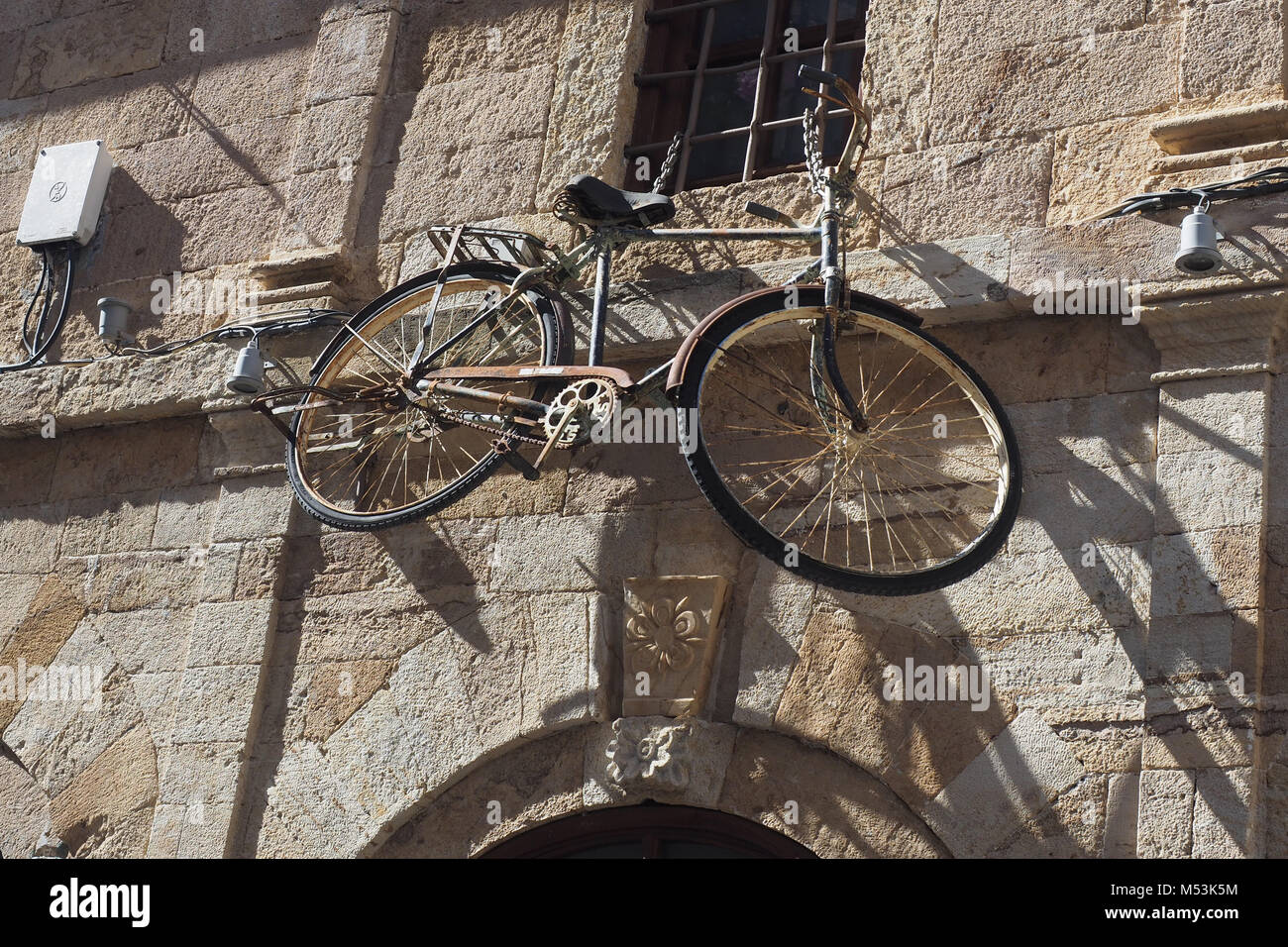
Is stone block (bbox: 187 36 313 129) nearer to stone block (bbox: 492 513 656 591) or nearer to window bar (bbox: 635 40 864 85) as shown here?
window bar (bbox: 635 40 864 85)

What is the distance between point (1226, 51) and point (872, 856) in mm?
2829

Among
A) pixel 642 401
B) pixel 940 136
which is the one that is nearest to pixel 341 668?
pixel 642 401

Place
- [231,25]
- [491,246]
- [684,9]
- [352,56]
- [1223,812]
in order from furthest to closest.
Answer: [231,25] < [352,56] < [684,9] < [491,246] < [1223,812]

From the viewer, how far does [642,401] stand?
5.89m

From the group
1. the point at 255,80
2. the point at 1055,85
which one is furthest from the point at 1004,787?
the point at 255,80

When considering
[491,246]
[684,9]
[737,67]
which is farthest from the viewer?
[684,9]

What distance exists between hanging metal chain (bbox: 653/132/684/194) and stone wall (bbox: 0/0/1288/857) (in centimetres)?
15

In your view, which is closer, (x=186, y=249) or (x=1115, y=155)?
(x=1115, y=155)

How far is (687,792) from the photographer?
5.91 metres

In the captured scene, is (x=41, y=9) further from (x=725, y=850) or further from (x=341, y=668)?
(x=725, y=850)

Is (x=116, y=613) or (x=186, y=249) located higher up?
(x=186, y=249)

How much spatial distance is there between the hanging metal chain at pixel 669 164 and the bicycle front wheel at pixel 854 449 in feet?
2.20

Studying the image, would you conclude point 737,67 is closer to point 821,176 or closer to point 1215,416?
point 821,176

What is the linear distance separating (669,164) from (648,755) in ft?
6.65
